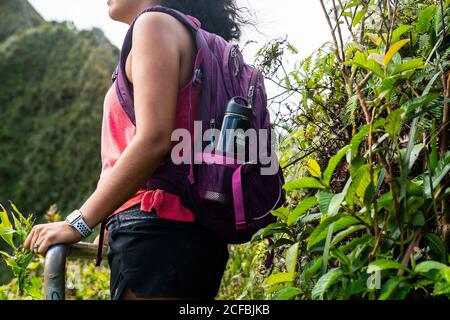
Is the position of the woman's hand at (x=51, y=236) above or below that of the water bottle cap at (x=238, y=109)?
below

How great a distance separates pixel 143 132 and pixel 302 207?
1.34ft

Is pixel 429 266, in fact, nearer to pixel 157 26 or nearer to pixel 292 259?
pixel 292 259

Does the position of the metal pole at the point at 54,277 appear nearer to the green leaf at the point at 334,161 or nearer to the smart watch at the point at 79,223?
the smart watch at the point at 79,223

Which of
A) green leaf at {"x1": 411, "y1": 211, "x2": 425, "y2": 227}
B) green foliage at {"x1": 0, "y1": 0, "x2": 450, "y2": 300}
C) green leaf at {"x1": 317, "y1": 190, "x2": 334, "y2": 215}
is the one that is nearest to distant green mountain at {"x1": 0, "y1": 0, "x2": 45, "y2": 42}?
green foliage at {"x1": 0, "y1": 0, "x2": 450, "y2": 300}

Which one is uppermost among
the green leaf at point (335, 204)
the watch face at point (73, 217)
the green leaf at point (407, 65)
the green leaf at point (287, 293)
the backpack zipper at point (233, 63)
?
the backpack zipper at point (233, 63)

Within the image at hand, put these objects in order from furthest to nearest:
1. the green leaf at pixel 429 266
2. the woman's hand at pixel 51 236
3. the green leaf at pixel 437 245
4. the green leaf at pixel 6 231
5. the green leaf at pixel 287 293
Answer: the green leaf at pixel 6 231
the woman's hand at pixel 51 236
the green leaf at pixel 287 293
the green leaf at pixel 437 245
the green leaf at pixel 429 266

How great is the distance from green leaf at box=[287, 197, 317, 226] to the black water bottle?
0.71 feet

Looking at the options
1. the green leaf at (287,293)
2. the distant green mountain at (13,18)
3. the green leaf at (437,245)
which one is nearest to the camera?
the green leaf at (437,245)

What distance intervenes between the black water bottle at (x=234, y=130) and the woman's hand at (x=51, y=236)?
1.34ft

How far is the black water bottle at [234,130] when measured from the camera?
1.55m

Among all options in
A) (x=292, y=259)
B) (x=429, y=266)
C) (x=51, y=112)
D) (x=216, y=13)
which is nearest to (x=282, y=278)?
(x=292, y=259)

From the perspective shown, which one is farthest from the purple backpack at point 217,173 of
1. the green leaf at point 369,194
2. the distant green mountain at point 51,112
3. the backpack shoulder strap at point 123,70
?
the distant green mountain at point 51,112
